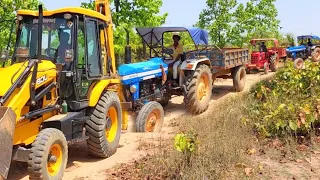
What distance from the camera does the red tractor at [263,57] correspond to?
60.0ft

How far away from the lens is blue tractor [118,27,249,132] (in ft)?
29.3

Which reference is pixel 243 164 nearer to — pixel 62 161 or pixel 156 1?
pixel 62 161

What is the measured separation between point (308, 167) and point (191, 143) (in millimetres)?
1695

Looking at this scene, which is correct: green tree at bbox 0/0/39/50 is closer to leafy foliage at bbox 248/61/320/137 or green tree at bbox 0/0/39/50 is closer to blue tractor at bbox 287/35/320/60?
leafy foliage at bbox 248/61/320/137

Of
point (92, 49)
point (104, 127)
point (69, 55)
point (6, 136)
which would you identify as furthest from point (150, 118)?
point (6, 136)

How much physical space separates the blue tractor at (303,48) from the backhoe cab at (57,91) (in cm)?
1603

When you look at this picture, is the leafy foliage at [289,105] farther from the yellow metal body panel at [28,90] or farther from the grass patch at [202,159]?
the yellow metal body panel at [28,90]

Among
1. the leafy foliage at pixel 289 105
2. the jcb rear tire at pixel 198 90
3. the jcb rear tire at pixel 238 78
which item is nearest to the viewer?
the leafy foliage at pixel 289 105

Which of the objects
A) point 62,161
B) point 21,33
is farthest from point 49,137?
point 21,33

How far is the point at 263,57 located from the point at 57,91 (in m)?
14.2

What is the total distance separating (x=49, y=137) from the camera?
201 inches

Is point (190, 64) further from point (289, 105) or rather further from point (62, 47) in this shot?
point (62, 47)

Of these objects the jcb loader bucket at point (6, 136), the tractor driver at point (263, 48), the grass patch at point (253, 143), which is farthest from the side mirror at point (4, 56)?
the tractor driver at point (263, 48)

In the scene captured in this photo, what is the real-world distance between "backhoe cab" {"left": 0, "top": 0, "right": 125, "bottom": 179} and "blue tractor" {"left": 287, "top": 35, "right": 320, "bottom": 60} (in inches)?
631
